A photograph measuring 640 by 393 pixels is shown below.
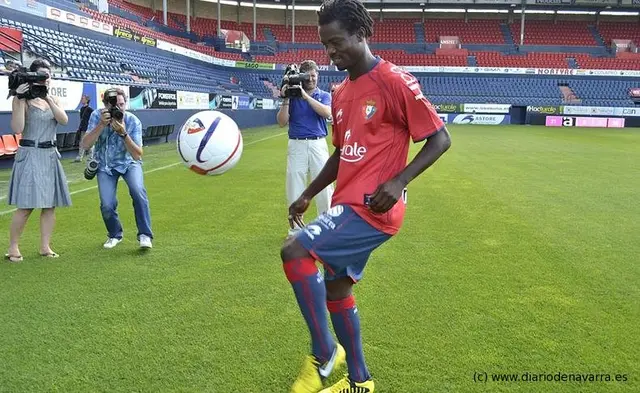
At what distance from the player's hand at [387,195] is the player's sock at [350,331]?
64 cm

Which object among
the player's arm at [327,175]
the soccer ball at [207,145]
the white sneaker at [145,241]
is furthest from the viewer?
the white sneaker at [145,241]

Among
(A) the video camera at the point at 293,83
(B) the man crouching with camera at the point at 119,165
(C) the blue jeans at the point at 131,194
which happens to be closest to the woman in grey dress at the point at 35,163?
(B) the man crouching with camera at the point at 119,165

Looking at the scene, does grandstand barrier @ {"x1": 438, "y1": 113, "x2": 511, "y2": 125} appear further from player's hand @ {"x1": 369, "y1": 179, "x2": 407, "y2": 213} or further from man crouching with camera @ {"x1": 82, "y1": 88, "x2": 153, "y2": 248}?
player's hand @ {"x1": 369, "y1": 179, "x2": 407, "y2": 213}

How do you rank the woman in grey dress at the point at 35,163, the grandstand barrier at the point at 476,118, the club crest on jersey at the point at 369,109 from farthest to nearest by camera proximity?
the grandstand barrier at the point at 476,118 < the woman in grey dress at the point at 35,163 < the club crest on jersey at the point at 369,109

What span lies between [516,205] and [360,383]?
6657 mm

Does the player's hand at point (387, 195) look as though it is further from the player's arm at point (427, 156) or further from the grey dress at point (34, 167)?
the grey dress at point (34, 167)

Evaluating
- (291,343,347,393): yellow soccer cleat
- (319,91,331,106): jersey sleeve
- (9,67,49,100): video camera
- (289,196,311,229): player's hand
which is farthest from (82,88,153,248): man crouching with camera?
(291,343,347,393): yellow soccer cleat

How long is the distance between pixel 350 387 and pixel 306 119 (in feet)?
12.4

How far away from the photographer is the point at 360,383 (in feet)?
9.62

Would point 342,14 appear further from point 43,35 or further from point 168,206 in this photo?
point 43,35

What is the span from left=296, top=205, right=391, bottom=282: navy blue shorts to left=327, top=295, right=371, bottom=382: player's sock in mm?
310

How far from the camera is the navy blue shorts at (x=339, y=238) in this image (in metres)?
2.57

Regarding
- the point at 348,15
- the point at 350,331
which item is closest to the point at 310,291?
the point at 350,331

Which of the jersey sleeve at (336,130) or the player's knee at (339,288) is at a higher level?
the jersey sleeve at (336,130)
